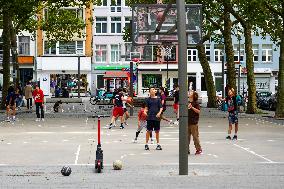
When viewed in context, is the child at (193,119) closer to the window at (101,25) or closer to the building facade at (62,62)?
the building facade at (62,62)

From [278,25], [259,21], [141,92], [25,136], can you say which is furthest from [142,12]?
[141,92]

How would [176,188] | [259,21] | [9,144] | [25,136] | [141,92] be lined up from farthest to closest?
[141,92]
[259,21]
[25,136]
[9,144]
[176,188]

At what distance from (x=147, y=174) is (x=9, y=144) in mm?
9283

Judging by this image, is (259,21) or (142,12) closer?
(142,12)

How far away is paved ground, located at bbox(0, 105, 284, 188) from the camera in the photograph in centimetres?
1429

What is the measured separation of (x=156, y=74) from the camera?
91062mm

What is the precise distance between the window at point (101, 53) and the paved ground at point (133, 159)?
58.1 meters

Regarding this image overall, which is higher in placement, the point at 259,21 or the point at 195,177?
the point at 259,21

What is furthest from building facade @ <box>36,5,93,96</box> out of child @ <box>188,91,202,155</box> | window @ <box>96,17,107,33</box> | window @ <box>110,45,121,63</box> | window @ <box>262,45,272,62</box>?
child @ <box>188,91,202,155</box>

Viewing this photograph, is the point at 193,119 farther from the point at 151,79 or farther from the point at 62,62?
the point at 151,79

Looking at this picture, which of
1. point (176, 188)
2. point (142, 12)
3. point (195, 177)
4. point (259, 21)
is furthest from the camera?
point (259, 21)

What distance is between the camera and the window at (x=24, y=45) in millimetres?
88438

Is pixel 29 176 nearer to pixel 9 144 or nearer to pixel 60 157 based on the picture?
pixel 60 157

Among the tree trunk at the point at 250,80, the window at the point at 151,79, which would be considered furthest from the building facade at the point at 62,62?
the tree trunk at the point at 250,80
